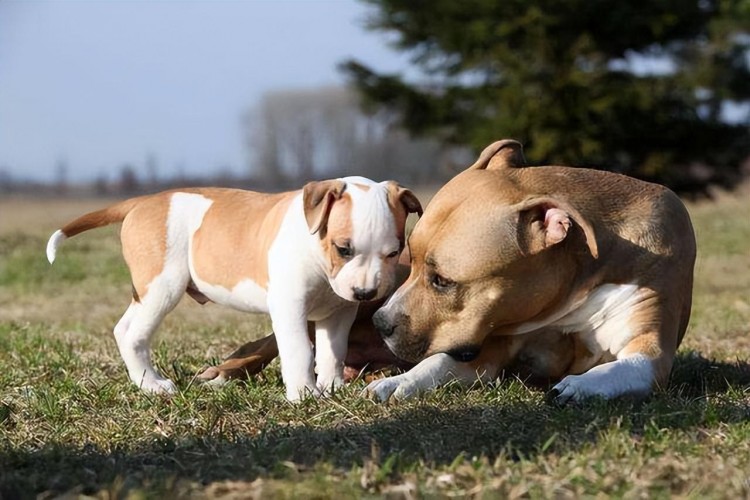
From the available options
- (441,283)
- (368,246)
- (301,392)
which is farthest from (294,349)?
(441,283)

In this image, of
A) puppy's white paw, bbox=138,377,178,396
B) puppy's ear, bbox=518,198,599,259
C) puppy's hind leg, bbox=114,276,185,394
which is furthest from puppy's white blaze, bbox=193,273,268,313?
puppy's ear, bbox=518,198,599,259

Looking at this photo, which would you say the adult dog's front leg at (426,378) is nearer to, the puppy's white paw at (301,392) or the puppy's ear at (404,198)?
the puppy's white paw at (301,392)

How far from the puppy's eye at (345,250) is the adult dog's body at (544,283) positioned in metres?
0.24

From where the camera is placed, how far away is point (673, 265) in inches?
168

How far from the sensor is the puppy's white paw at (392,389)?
4051mm

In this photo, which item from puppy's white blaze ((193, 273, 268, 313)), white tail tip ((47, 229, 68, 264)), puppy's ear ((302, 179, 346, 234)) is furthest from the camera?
white tail tip ((47, 229, 68, 264))

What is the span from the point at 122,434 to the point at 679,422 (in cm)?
184

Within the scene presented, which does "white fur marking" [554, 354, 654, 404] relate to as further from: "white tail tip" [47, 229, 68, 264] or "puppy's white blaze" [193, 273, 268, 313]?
"white tail tip" [47, 229, 68, 264]

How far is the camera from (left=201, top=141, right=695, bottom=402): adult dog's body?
405 centimetres

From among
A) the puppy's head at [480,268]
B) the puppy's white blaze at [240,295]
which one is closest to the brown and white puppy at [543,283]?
the puppy's head at [480,268]

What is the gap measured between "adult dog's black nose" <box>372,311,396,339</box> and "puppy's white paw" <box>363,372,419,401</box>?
0.18 metres

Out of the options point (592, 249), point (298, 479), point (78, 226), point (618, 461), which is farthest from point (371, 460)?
point (78, 226)

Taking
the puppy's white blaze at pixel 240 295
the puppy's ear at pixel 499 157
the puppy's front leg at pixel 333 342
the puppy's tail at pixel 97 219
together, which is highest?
the puppy's ear at pixel 499 157

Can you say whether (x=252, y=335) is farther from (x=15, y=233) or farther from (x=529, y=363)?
(x=15, y=233)
